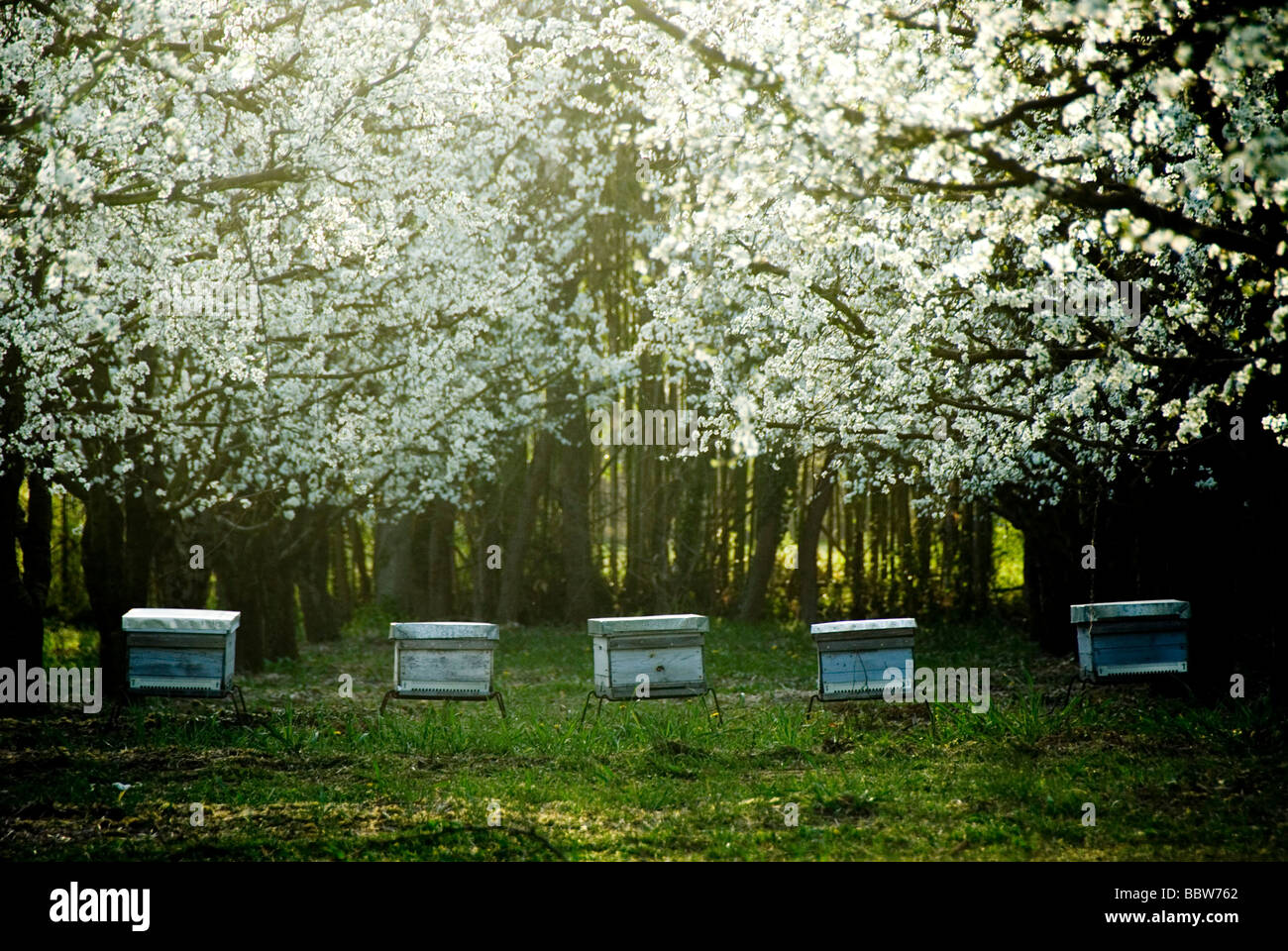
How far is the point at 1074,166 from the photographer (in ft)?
25.4

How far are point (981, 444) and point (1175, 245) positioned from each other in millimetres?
7051

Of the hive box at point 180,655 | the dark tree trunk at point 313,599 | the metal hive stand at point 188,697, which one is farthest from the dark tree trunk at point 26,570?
the dark tree trunk at point 313,599

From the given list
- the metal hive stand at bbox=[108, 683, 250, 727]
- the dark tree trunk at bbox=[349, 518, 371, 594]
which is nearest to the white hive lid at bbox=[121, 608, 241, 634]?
the metal hive stand at bbox=[108, 683, 250, 727]

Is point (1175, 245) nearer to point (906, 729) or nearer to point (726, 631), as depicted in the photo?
point (906, 729)

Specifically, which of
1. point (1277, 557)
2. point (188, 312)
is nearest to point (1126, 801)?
point (1277, 557)

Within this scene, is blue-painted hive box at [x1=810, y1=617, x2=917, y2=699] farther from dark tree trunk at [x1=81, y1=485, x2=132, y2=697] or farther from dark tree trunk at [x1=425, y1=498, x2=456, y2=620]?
dark tree trunk at [x1=425, y1=498, x2=456, y2=620]

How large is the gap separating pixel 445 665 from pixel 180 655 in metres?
2.71

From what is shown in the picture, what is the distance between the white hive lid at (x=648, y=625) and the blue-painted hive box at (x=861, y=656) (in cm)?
127

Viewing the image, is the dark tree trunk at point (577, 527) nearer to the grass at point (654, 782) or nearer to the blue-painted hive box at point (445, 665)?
the grass at point (654, 782)

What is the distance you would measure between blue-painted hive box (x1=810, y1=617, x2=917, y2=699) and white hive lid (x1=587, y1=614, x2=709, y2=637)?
1274 mm

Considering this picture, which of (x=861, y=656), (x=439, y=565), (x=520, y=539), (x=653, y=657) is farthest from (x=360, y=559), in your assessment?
(x=861, y=656)

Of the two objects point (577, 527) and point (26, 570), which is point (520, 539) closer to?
point (577, 527)

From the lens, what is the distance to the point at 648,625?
11781 mm
